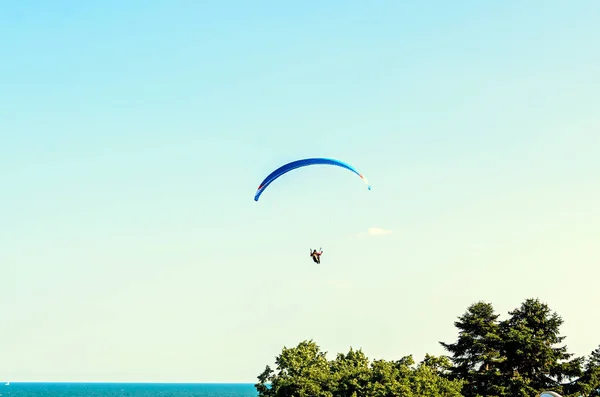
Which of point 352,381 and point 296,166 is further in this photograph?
point 352,381

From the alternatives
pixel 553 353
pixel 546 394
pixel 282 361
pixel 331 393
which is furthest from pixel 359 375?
→ pixel 546 394

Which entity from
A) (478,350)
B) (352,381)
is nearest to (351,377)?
(352,381)

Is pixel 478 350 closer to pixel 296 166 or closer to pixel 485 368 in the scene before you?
pixel 485 368

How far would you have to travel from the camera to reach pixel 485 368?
5641cm

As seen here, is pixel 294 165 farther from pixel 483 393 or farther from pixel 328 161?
pixel 483 393

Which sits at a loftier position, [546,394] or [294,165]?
[294,165]

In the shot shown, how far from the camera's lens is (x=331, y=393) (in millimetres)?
54000

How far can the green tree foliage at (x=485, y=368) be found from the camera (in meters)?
51.8

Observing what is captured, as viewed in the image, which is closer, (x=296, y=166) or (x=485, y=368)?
(x=296, y=166)

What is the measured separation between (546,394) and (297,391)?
41.4 meters

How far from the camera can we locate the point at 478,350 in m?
56.7

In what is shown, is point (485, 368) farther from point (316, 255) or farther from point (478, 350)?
point (316, 255)

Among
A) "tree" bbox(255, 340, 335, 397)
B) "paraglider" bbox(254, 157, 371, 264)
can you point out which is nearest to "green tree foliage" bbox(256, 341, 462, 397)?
"tree" bbox(255, 340, 335, 397)

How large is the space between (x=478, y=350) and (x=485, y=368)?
152cm
